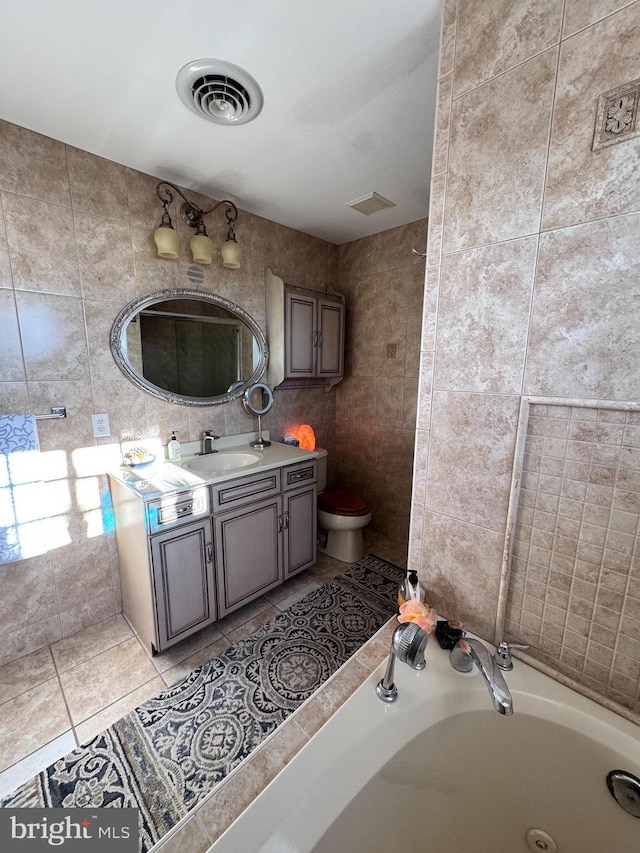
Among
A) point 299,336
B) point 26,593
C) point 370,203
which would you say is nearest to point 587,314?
point 370,203

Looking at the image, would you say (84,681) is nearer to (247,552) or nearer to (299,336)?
(247,552)

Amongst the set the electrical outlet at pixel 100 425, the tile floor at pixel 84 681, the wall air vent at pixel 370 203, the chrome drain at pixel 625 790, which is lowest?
the tile floor at pixel 84 681

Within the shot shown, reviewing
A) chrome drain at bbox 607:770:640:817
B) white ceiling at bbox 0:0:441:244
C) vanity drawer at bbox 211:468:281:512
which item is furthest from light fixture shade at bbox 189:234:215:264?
chrome drain at bbox 607:770:640:817

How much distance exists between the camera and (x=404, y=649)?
2.80 ft

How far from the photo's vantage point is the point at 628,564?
802 mm

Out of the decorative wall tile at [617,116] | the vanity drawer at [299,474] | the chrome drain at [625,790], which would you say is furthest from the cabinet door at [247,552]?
the decorative wall tile at [617,116]

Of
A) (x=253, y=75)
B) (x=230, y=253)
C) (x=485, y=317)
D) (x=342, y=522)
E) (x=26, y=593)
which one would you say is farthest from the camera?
(x=342, y=522)

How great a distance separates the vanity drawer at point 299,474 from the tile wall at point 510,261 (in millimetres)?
1046

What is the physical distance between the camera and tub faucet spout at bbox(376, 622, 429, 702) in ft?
2.78

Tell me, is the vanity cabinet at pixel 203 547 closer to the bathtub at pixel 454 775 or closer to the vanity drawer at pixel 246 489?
the vanity drawer at pixel 246 489

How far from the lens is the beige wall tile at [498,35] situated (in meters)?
0.80

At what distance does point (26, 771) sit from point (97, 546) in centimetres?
87

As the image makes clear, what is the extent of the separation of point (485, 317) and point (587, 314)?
0.23 metres

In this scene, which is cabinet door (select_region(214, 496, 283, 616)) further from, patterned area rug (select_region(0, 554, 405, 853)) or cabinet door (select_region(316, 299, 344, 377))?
cabinet door (select_region(316, 299, 344, 377))
